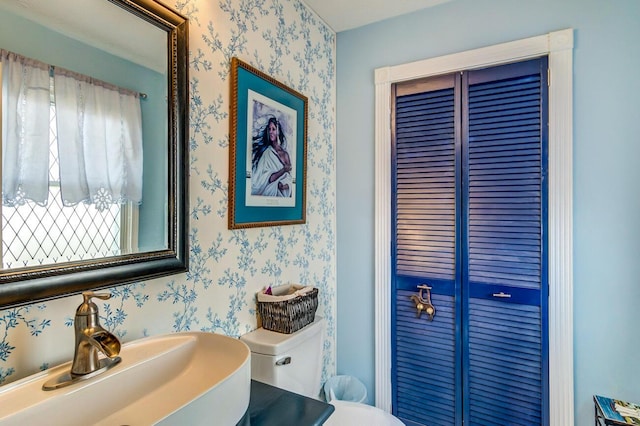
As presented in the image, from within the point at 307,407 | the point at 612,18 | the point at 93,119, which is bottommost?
the point at 307,407

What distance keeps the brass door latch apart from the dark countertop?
39.5 inches

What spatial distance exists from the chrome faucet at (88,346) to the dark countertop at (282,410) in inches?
14.5

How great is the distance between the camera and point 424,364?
1.83 m

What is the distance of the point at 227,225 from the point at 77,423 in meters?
0.72

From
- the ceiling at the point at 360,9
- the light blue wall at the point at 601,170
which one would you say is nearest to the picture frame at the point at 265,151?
the ceiling at the point at 360,9

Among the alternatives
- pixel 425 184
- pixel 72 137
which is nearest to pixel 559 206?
pixel 425 184

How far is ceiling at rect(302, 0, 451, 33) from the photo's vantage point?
1.79 m

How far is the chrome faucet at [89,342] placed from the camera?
76 cm

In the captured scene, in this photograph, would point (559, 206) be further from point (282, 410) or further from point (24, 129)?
point (24, 129)

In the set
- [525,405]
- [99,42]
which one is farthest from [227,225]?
[525,405]

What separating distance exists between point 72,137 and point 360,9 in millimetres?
1600

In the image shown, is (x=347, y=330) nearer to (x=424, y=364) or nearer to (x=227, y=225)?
(x=424, y=364)

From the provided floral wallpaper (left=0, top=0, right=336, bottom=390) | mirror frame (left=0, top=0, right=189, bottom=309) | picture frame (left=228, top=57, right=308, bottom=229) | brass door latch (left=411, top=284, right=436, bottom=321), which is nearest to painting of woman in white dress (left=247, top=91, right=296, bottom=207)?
picture frame (left=228, top=57, right=308, bottom=229)

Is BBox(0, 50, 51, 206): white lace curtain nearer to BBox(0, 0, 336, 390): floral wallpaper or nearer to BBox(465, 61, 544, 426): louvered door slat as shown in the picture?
BBox(0, 0, 336, 390): floral wallpaper
